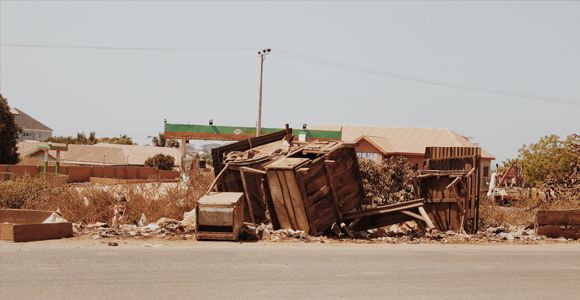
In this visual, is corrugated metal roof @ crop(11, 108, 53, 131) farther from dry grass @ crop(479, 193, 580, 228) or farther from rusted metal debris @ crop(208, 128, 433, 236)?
dry grass @ crop(479, 193, 580, 228)

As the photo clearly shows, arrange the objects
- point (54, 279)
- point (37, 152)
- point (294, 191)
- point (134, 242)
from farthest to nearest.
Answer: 1. point (37, 152)
2. point (294, 191)
3. point (134, 242)
4. point (54, 279)

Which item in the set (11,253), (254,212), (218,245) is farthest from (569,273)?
(11,253)

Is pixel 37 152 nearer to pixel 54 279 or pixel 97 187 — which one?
pixel 97 187

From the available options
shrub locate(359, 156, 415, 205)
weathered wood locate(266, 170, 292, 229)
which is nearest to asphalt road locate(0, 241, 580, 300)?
weathered wood locate(266, 170, 292, 229)

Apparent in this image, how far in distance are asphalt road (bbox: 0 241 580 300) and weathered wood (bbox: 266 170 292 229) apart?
1.36 m

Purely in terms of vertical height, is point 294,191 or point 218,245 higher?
point 294,191

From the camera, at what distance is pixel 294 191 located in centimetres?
1041

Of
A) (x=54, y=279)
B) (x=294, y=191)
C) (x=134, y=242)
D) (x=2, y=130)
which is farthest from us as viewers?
(x=2, y=130)

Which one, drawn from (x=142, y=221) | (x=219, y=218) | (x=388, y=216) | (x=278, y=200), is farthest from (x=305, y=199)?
(x=142, y=221)

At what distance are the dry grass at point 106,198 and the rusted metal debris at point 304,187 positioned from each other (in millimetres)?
1326

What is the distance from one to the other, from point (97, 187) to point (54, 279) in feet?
23.5

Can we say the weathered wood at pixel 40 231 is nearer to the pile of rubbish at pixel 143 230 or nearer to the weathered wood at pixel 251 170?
the pile of rubbish at pixel 143 230

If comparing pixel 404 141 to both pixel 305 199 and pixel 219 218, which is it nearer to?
pixel 305 199

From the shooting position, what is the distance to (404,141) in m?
45.3
